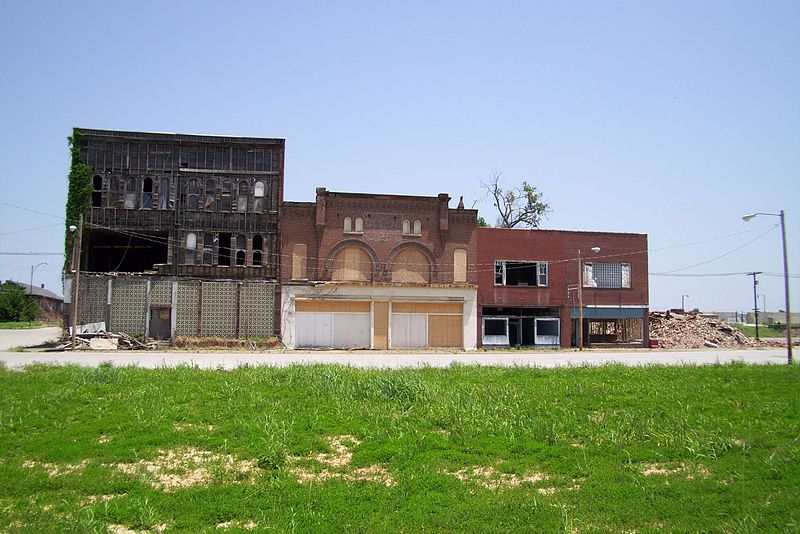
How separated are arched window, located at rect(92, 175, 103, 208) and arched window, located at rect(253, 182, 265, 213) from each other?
33.7ft

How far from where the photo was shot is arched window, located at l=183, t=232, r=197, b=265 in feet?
145

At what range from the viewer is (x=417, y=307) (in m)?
46.2

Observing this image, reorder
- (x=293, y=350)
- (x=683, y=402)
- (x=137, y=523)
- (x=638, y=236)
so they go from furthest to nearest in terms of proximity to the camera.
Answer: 1. (x=638, y=236)
2. (x=293, y=350)
3. (x=683, y=402)
4. (x=137, y=523)

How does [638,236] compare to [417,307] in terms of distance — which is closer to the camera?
[417,307]

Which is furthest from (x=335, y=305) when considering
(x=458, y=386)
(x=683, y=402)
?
(x=683, y=402)

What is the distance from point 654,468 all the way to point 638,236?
4226 cm

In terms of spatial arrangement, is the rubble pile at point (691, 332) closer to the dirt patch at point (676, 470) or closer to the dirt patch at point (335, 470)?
the dirt patch at point (676, 470)

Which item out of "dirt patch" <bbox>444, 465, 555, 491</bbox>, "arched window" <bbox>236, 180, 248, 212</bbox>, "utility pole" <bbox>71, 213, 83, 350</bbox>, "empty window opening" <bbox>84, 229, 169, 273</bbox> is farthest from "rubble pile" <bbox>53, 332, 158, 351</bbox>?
"dirt patch" <bbox>444, 465, 555, 491</bbox>

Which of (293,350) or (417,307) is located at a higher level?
(417,307)

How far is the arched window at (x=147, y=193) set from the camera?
4462 centimetres

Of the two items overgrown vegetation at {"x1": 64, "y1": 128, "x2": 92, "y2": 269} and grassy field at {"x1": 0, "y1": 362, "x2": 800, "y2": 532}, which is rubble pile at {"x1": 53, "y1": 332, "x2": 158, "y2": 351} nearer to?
overgrown vegetation at {"x1": 64, "y1": 128, "x2": 92, "y2": 269}

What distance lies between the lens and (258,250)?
45.2 metres

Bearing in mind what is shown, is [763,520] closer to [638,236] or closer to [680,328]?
[638,236]

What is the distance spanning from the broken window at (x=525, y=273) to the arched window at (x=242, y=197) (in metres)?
19.1
